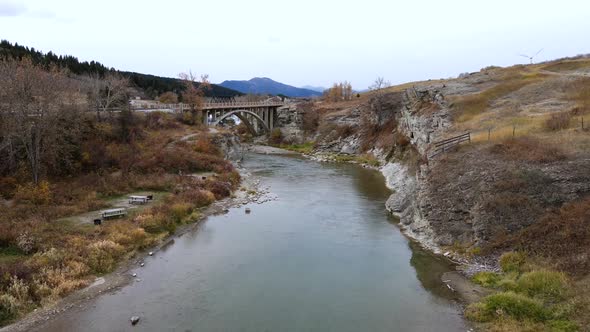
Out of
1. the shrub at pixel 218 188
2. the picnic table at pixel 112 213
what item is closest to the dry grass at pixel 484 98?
the shrub at pixel 218 188

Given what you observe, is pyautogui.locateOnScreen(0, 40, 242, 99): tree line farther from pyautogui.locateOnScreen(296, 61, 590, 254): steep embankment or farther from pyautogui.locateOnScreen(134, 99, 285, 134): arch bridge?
pyautogui.locateOnScreen(296, 61, 590, 254): steep embankment

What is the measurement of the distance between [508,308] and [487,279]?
312 centimetres

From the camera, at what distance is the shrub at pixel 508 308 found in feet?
54.4

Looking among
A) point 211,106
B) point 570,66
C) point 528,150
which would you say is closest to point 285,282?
point 528,150

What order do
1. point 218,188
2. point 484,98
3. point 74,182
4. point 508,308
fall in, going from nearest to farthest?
point 508,308, point 74,182, point 218,188, point 484,98

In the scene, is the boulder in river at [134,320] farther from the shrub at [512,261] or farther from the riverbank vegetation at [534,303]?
the shrub at [512,261]

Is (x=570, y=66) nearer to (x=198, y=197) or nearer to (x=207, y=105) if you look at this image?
(x=198, y=197)

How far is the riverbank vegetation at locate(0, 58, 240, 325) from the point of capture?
68.4 feet

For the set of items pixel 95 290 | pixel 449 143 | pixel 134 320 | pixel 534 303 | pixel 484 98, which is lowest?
pixel 95 290

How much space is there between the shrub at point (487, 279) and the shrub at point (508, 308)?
185 centimetres

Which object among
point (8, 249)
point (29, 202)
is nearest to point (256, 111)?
point (29, 202)

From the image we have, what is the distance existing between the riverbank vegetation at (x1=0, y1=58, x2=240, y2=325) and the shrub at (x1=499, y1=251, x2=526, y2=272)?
1898 centimetres

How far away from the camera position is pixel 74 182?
115 ft

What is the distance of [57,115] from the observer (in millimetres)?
35156
